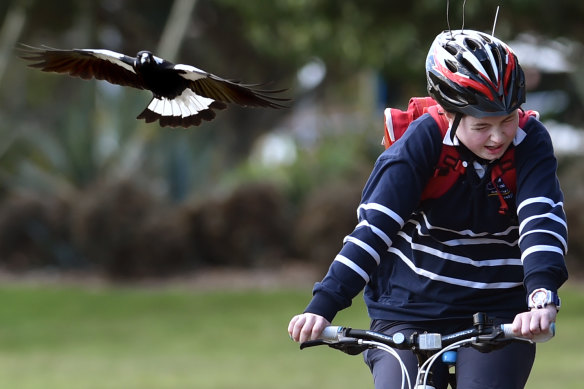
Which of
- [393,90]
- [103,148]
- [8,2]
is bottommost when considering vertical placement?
[103,148]

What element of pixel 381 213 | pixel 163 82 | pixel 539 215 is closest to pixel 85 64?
pixel 163 82

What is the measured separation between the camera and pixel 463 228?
12.7 feet

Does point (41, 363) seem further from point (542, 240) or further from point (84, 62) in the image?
point (542, 240)

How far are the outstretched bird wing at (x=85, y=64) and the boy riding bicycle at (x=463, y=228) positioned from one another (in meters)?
1.30

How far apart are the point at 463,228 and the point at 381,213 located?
11.3 inches

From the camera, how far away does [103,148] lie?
18.1m

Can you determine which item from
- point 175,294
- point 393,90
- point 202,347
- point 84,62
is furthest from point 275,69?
point 84,62

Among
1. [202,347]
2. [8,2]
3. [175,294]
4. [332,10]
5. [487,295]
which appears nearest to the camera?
[487,295]

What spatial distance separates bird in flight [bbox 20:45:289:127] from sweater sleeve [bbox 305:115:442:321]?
Answer: 2.18ft

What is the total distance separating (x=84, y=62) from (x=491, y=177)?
1.89 metres

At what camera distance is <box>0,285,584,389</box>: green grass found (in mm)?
10734

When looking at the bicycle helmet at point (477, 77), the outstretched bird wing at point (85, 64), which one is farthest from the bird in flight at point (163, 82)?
the bicycle helmet at point (477, 77)

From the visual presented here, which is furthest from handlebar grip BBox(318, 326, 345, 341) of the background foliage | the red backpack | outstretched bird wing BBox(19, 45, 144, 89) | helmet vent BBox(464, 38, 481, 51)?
the background foliage

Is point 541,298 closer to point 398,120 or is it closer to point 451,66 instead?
point 451,66
